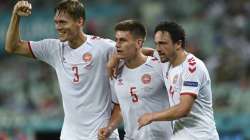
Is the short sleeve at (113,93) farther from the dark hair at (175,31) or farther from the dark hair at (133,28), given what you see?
the dark hair at (175,31)

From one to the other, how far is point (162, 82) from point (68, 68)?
922 millimetres

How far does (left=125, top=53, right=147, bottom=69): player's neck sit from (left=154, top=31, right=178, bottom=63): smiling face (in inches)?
18.4

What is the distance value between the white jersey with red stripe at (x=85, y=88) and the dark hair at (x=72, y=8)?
30 cm

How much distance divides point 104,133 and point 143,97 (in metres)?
0.51

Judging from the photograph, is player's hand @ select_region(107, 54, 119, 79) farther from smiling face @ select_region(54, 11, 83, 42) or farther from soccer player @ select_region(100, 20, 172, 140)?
smiling face @ select_region(54, 11, 83, 42)

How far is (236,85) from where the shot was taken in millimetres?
13172

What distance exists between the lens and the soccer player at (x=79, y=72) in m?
8.12

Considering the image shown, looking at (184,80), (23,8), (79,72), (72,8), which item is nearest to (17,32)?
(23,8)

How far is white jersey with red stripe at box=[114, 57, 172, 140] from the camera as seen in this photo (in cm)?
812

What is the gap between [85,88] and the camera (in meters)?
8.16

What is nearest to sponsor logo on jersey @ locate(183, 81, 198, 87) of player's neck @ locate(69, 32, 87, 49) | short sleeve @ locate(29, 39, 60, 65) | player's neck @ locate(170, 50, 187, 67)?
player's neck @ locate(170, 50, 187, 67)

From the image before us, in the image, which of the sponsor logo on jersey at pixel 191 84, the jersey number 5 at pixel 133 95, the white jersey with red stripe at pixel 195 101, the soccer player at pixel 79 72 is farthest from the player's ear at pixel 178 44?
the soccer player at pixel 79 72

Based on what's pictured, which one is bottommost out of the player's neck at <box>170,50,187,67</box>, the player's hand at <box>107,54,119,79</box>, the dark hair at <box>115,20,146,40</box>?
the player's hand at <box>107,54,119,79</box>

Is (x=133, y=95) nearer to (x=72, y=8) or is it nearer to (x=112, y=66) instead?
(x=112, y=66)
